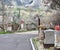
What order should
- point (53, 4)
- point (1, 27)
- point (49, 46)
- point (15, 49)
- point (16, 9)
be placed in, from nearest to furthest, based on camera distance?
point (49, 46), point (15, 49), point (53, 4), point (1, 27), point (16, 9)

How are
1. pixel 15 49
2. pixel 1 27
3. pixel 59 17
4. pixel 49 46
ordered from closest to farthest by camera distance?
1. pixel 49 46
2. pixel 15 49
3. pixel 59 17
4. pixel 1 27

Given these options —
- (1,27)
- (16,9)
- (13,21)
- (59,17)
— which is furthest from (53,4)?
(16,9)

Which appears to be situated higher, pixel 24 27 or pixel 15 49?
pixel 15 49

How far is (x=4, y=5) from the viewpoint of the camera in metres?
62.5

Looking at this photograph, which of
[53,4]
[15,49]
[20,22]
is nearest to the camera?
[15,49]

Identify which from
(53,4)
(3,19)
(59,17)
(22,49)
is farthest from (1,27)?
(22,49)

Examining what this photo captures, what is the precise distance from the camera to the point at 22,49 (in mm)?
19078

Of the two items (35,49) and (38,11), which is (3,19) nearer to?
(38,11)

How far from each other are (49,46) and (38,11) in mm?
46310

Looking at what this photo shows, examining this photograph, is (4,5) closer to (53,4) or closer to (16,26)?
(16,26)

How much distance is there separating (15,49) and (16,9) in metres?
47.0

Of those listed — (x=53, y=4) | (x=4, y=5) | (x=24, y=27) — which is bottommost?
(x=24, y=27)

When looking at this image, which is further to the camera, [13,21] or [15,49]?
[13,21]

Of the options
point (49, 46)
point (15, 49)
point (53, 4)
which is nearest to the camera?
point (49, 46)
